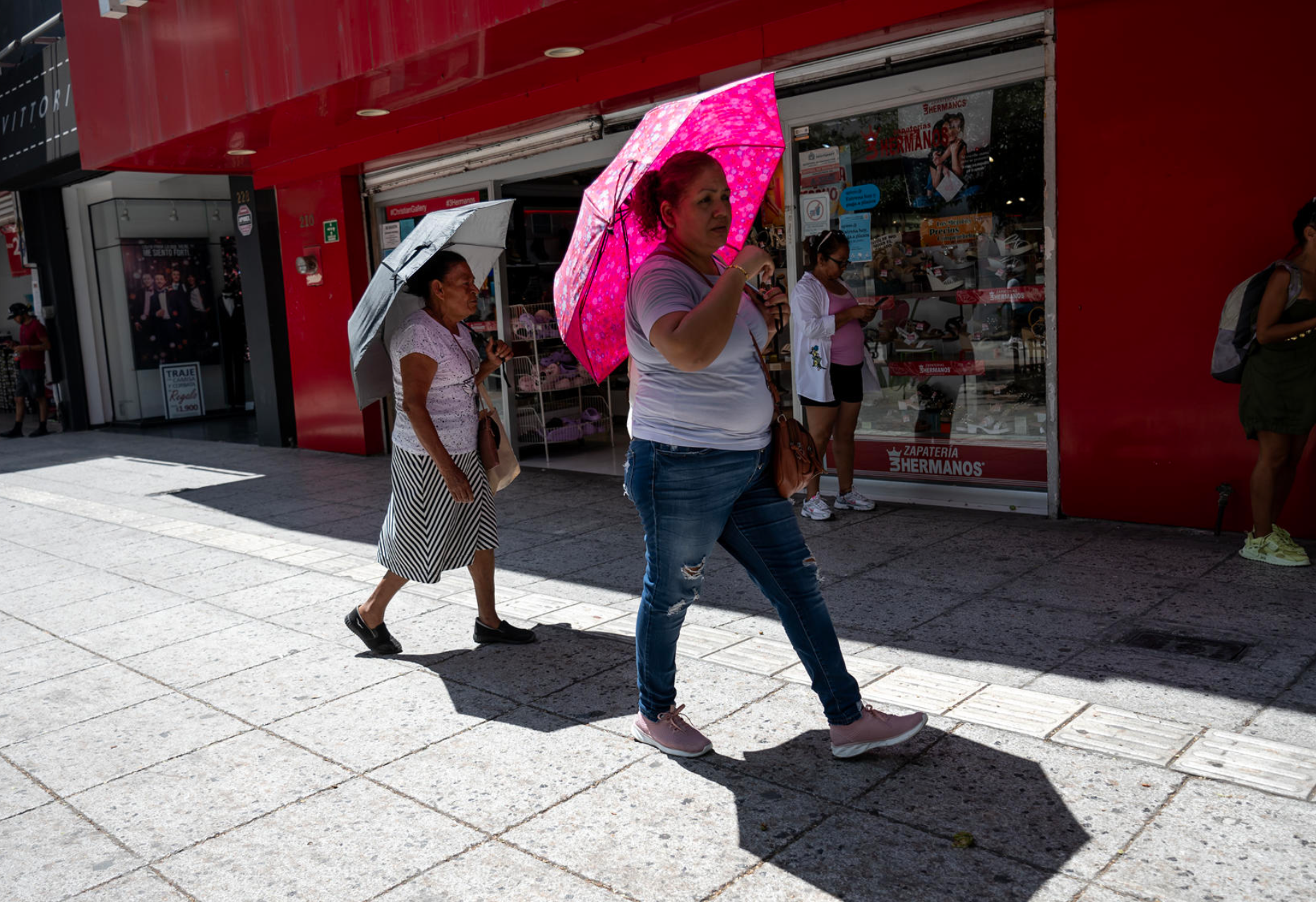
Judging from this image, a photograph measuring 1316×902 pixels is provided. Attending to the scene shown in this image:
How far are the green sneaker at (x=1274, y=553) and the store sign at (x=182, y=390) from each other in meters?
15.9

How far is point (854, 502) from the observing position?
7.10 m

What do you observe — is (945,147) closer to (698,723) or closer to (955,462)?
(955,462)

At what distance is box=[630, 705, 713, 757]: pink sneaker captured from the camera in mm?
3510

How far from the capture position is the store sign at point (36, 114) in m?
13.8

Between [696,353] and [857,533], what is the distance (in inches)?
149

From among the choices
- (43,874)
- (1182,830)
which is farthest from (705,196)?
(43,874)

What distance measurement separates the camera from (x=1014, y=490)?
684 centimetres

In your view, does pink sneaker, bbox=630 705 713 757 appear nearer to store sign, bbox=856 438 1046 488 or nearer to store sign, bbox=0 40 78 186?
store sign, bbox=856 438 1046 488

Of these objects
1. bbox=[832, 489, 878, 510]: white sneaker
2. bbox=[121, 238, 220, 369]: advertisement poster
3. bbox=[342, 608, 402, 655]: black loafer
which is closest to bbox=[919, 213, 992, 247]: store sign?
bbox=[832, 489, 878, 510]: white sneaker

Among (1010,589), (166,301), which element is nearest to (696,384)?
(1010,589)

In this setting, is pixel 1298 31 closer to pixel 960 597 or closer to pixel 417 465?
pixel 960 597

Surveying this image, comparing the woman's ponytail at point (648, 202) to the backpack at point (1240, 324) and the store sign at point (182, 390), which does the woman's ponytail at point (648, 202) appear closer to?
the backpack at point (1240, 324)

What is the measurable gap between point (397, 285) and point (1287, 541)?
4.40m

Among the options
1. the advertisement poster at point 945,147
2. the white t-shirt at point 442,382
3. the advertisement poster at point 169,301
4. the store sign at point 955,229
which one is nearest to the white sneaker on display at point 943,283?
the store sign at point 955,229
